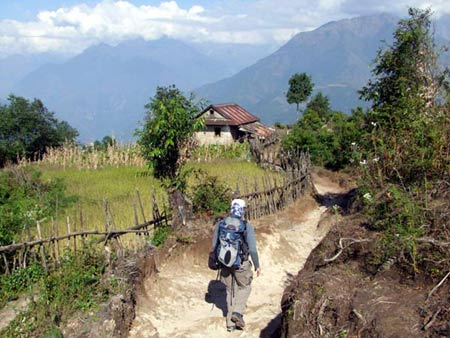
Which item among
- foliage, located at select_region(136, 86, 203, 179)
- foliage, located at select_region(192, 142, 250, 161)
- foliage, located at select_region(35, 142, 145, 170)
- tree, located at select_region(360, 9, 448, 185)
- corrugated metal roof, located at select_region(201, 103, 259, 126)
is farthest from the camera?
corrugated metal roof, located at select_region(201, 103, 259, 126)

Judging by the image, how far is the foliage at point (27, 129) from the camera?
26875 mm

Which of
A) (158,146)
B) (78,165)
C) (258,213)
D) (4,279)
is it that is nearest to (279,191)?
(258,213)

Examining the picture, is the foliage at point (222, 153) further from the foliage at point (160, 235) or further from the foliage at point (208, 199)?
the foliage at point (160, 235)

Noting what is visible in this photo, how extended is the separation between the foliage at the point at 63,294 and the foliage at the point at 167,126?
294 centimetres

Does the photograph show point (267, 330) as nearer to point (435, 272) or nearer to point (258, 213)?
point (435, 272)

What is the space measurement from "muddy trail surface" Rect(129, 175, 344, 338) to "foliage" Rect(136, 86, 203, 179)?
2178mm

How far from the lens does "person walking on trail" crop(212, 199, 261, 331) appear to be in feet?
20.1

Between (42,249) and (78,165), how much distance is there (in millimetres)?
16718

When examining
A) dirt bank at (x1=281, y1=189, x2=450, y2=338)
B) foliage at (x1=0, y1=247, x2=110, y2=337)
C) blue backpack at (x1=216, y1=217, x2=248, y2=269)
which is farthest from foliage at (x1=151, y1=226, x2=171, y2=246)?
dirt bank at (x1=281, y1=189, x2=450, y2=338)

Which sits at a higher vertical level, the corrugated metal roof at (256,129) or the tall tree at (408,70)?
the tall tree at (408,70)

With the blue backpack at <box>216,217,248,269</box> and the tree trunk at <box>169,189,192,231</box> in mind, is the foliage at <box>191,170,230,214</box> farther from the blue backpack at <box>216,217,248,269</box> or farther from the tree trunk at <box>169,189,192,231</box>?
the blue backpack at <box>216,217,248,269</box>

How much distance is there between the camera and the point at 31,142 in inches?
1088

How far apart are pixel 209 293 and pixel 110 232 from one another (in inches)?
84.8

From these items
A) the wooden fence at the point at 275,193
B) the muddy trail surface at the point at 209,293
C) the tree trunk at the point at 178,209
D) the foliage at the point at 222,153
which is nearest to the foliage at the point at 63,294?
the muddy trail surface at the point at 209,293
